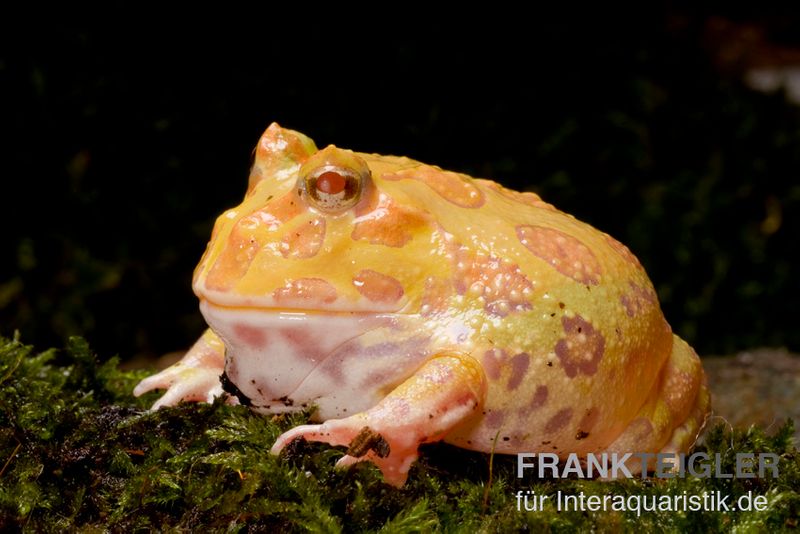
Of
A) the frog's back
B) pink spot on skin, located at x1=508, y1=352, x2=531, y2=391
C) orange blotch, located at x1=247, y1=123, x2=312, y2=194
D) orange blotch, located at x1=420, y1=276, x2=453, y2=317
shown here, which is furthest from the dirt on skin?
orange blotch, located at x1=247, y1=123, x2=312, y2=194

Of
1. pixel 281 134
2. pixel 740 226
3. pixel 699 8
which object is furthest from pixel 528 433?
pixel 699 8

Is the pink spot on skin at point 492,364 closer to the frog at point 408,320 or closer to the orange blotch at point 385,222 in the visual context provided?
the frog at point 408,320

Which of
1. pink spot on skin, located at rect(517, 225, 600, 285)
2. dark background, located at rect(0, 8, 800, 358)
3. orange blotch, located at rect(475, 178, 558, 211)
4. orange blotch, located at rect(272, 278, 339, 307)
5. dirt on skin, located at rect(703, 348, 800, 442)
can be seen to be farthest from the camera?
dark background, located at rect(0, 8, 800, 358)

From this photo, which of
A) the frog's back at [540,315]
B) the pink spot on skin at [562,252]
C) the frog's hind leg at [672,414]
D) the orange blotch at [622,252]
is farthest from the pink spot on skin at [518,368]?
the orange blotch at [622,252]

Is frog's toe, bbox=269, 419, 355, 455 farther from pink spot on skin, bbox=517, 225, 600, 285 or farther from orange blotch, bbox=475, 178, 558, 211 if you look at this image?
orange blotch, bbox=475, 178, 558, 211

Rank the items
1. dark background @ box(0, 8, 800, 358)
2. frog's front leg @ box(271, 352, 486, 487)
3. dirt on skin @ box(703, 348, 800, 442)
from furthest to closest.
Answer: dark background @ box(0, 8, 800, 358)
dirt on skin @ box(703, 348, 800, 442)
frog's front leg @ box(271, 352, 486, 487)

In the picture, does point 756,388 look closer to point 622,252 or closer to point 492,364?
point 622,252

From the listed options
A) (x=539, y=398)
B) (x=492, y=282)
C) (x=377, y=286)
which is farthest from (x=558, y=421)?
(x=377, y=286)

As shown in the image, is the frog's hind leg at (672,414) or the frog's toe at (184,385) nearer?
the frog's hind leg at (672,414)
